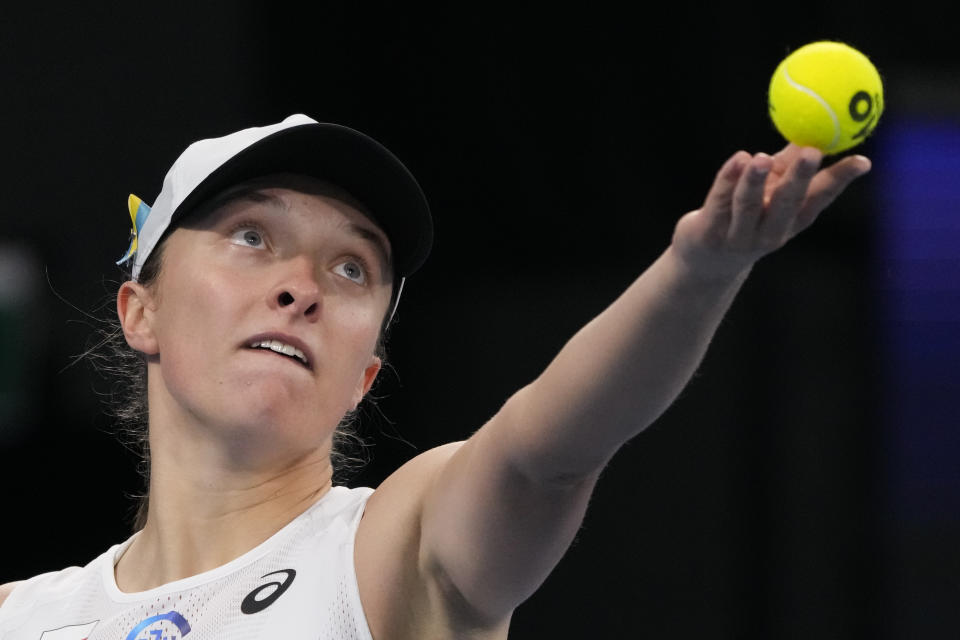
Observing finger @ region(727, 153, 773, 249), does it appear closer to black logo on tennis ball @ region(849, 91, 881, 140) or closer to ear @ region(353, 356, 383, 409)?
black logo on tennis ball @ region(849, 91, 881, 140)

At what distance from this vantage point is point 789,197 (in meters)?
1.25

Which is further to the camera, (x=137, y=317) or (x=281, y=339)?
(x=137, y=317)

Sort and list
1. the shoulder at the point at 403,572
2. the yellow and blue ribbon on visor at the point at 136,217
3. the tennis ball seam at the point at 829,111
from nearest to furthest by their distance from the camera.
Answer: the tennis ball seam at the point at 829,111 < the shoulder at the point at 403,572 < the yellow and blue ribbon on visor at the point at 136,217

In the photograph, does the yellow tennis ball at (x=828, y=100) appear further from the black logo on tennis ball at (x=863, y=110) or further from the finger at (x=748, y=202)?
the finger at (x=748, y=202)

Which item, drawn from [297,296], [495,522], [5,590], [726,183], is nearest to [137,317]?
[297,296]

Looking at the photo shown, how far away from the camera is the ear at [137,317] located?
2.21 m

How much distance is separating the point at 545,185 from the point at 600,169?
20 cm

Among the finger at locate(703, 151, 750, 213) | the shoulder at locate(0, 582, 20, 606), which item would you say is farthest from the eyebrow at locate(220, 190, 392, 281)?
the finger at locate(703, 151, 750, 213)

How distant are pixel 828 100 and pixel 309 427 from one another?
100cm

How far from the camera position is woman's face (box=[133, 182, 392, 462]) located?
197cm

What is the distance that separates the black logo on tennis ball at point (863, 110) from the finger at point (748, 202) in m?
0.19

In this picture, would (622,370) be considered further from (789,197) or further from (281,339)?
(281,339)

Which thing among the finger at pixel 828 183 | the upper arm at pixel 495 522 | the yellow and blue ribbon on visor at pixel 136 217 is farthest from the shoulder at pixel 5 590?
the finger at pixel 828 183

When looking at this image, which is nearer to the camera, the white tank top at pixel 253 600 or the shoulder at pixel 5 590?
the white tank top at pixel 253 600
